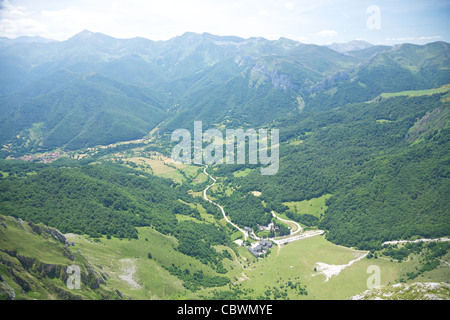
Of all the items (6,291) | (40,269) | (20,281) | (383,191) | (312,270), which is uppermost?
(6,291)

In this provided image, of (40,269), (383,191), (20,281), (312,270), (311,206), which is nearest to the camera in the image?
(20,281)

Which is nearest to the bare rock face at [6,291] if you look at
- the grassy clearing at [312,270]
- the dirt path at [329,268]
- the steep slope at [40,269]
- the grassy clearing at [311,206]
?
the steep slope at [40,269]

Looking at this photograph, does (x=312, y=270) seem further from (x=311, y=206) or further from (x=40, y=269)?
(x=40, y=269)

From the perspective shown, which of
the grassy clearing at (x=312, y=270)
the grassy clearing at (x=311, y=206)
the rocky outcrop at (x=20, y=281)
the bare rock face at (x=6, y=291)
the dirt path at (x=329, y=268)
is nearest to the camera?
the bare rock face at (x=6, y=291)

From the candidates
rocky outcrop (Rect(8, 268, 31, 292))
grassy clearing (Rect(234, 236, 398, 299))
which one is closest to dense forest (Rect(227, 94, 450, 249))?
grassy clearing (Rect(234, 236, 398, 299))

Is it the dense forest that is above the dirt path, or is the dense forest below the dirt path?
above

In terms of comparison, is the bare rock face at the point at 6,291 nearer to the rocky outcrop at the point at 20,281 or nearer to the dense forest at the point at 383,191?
the rocky outcrop at the point at 20,281

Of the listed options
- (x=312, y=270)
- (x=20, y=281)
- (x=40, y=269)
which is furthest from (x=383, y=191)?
(x=20, y=281)

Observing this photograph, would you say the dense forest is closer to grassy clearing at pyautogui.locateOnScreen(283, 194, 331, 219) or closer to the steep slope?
grassy clearing at pyautogui.locateOnScreen(283, 194, 331, 219)

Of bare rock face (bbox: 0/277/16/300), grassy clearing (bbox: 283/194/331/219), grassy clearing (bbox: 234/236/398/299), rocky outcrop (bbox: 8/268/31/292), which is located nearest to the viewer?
bare rock face (bbox: 0/277/16/300)

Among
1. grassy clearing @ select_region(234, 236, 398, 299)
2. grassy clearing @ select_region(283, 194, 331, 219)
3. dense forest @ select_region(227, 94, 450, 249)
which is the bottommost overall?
grassy clearing @ select_region(234, 236, 398, 299)
